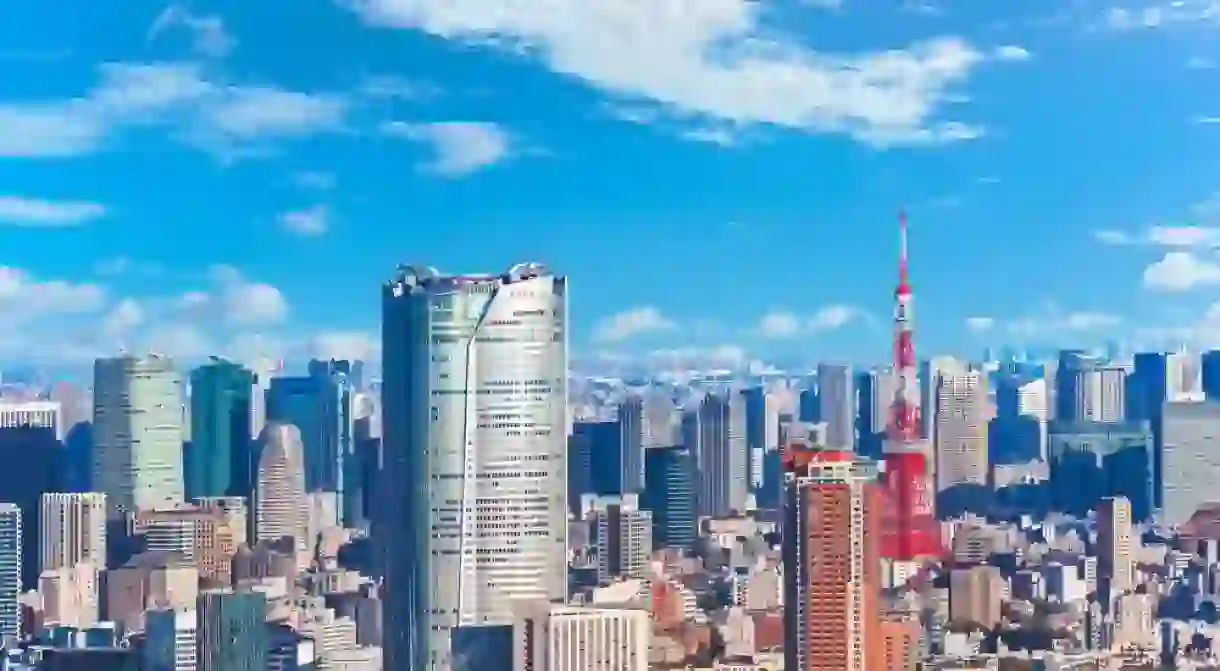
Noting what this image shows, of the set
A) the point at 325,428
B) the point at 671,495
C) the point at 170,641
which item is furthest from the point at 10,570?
the point at 671,495

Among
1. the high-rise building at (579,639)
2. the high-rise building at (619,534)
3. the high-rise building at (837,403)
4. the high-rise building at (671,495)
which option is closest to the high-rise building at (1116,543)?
the high-rise building at (837,403)

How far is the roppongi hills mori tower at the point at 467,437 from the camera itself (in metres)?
6.73

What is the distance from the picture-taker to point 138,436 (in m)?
8.33

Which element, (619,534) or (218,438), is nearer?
(619,534)

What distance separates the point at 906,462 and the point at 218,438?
280cm

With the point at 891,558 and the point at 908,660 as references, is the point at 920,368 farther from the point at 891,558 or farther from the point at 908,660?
the point at 908,660

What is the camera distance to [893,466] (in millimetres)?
7527

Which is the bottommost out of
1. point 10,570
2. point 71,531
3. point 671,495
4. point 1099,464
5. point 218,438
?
point 10,570

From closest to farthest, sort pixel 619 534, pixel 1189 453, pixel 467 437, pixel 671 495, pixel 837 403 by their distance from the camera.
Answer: pixel 467 437 < pixel 837 403 < pixel 619 534 < pixel 671 495 < pixel 1189 453

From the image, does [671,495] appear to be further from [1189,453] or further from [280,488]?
[1189,453]

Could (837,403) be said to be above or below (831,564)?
above

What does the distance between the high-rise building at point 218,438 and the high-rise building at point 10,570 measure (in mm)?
689

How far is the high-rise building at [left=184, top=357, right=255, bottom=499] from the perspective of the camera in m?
7.82

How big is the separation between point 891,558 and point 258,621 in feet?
6.72
